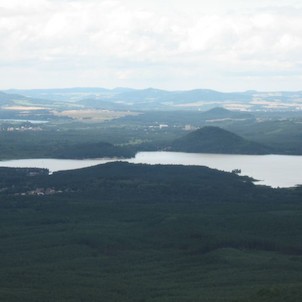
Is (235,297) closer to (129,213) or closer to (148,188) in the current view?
(129,213)

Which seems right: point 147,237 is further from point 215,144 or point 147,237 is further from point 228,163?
point 215,144

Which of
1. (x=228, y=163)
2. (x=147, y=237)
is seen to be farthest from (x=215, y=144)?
(x=147, y=237)

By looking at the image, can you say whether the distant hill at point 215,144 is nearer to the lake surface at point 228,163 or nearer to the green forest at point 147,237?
the lake surface at point 228,163

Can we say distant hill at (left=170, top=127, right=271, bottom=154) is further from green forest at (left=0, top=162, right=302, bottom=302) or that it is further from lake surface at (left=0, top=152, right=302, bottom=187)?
green forest at (left=0, top=162, right=302, bottom=302)

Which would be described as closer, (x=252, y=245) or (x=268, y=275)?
(x=268, y=275)

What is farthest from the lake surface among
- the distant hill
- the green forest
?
the green forest

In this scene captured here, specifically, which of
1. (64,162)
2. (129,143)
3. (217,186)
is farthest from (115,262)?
(129,143)
